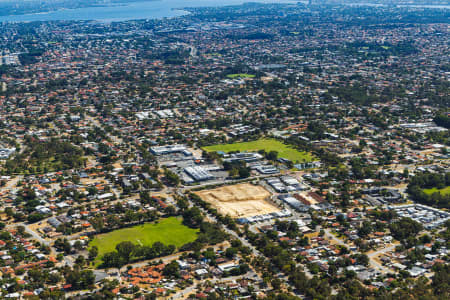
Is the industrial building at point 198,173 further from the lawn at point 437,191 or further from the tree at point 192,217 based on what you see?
the lawn at point 437,191

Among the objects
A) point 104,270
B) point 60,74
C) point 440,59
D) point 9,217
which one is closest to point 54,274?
point 104,270

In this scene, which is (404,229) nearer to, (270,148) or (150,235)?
(150,235)

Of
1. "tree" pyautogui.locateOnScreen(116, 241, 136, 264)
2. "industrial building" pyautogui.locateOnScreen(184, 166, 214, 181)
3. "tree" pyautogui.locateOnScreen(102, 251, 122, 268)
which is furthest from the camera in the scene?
"industrial building" pyautogui.locateOnScreen(184, 166, 214, 181)

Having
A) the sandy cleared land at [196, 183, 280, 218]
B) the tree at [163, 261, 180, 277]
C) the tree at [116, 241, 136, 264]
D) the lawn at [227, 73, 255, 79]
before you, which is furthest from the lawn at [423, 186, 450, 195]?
the lawn at [227, 73, 255, 79]

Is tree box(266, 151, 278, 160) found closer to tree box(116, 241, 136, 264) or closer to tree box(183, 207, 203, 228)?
tree box(183, 207, 203, 228)

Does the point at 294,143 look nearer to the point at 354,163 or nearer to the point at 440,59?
the point at 354,163

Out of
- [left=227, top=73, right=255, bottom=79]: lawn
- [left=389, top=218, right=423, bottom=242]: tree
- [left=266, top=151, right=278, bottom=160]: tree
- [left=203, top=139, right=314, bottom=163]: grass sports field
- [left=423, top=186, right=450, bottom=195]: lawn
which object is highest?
[left=227, top=73, right=255, bottom=79]: lawn
